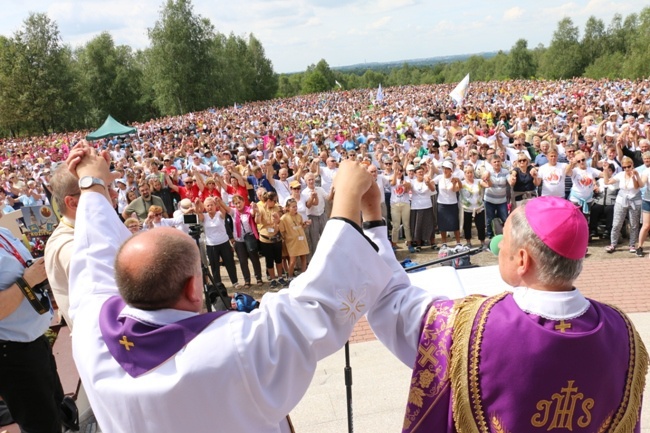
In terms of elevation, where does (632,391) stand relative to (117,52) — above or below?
below

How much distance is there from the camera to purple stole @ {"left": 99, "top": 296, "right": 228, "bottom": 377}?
4.13ft

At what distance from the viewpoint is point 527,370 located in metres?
1.40

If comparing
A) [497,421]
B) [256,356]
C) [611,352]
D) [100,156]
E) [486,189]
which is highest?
[100,156]

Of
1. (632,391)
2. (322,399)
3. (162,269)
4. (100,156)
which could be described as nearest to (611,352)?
(632,391)

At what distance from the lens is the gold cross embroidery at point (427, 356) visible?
152 centimetres

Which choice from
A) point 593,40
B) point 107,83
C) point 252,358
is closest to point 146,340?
point 252,358

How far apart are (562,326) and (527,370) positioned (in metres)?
0.16

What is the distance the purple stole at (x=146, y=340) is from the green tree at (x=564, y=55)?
85.2 metres

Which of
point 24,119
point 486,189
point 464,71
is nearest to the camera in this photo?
point 486,189

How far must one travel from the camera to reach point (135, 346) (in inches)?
50.6

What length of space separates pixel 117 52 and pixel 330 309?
213 feet

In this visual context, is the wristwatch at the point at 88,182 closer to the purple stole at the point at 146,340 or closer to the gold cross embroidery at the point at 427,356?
the purple stole at the point at 146,340

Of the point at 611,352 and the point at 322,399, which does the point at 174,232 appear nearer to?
the point at 611,352

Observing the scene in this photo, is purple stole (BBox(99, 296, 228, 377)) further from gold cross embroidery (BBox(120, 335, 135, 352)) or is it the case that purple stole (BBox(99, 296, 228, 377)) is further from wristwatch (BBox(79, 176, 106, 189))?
wristwatch (BBox(79, 176, 106, 189))
